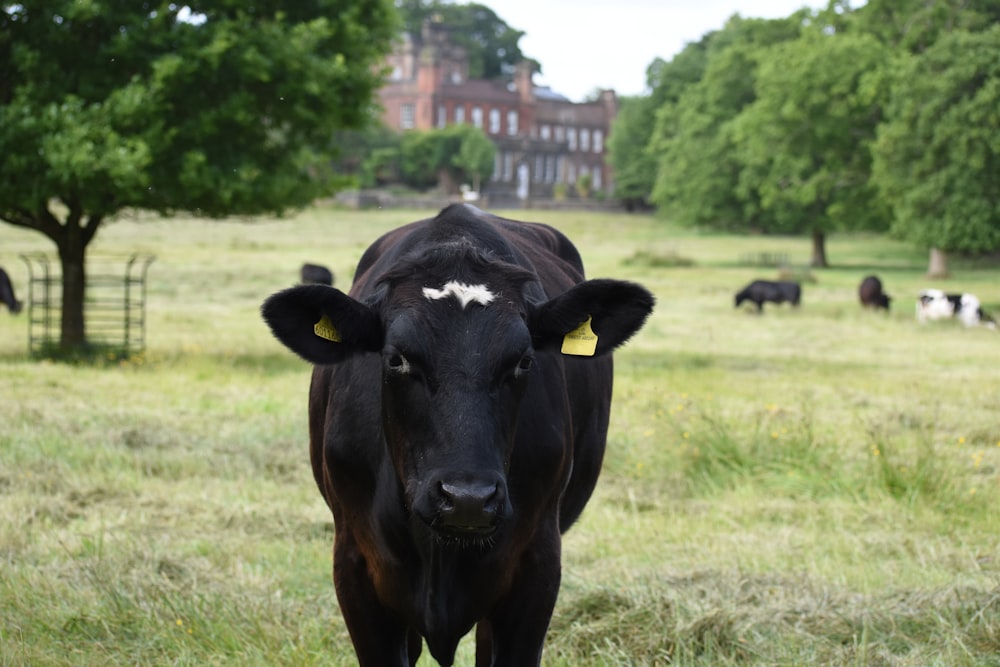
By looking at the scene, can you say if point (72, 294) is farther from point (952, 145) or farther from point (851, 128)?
point (851, 128)

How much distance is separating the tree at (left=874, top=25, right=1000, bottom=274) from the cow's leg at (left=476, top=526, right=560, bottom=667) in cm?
2982

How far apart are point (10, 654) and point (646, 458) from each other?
5703 millimetres

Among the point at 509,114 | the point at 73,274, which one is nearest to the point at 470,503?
the point at 73,274

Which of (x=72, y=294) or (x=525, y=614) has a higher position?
(x=525, y=614)

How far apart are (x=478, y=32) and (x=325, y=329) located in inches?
5742

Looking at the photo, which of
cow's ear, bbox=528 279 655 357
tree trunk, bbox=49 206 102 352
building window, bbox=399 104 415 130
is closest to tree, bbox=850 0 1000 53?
tree trunk, bbox=49 206 102 352

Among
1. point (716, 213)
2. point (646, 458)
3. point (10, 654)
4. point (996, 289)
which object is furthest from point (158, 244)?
point (10, 654)

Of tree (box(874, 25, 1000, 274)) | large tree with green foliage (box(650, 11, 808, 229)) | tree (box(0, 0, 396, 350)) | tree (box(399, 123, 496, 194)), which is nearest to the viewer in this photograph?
tree (box(0, 0, 396, 350))

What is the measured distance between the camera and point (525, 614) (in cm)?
407

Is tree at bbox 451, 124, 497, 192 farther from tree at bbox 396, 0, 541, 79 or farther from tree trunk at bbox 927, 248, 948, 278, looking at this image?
tree trunk at bbox 927, 248, 948, 278

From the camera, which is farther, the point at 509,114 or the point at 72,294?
the point at 509,114

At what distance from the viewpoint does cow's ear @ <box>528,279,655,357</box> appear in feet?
13.0

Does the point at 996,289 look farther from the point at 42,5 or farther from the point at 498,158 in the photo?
the point at 498,158

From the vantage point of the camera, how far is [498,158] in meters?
114
